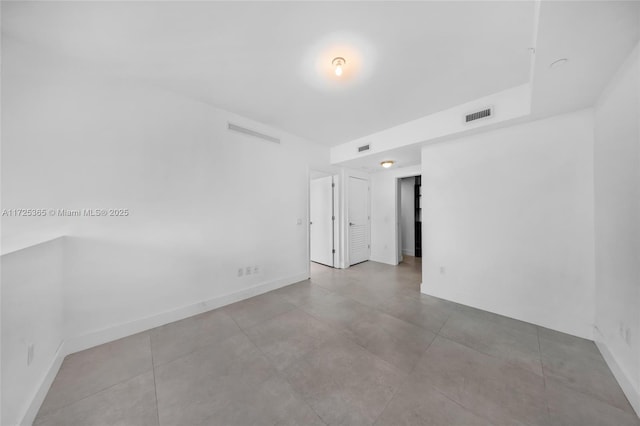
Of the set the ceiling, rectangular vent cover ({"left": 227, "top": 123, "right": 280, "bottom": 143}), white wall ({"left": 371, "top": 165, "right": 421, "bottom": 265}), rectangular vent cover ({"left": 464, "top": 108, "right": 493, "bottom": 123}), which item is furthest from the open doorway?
rectangular vent cover ({"left": 227, "top": 123, "right": 280, "bottom": 143})

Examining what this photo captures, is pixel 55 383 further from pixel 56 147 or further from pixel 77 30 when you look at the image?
pixel 77 30

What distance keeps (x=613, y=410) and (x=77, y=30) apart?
187 inches

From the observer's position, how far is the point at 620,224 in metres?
1.68

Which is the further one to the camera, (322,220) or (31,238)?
(322,220)

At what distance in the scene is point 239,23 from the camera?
1.59 meters

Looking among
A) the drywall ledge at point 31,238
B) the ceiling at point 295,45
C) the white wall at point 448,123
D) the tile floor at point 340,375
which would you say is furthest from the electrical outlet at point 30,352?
the white wall at point 448,123

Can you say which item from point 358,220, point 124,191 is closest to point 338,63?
point 124,191

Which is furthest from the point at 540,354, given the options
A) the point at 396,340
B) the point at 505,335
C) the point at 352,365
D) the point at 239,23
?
the point at 239,23

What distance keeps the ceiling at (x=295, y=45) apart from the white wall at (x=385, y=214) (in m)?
2.45

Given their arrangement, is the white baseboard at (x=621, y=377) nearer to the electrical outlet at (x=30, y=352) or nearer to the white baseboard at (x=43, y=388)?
the white baseboard at (x=43, y=388)

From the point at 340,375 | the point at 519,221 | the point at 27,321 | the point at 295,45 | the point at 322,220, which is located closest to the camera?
the point at 27,321

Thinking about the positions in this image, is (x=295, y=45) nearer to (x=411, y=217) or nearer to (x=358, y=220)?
(x=358, y=220)

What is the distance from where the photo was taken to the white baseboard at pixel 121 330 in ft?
4.67

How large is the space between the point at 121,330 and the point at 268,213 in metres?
2.13
